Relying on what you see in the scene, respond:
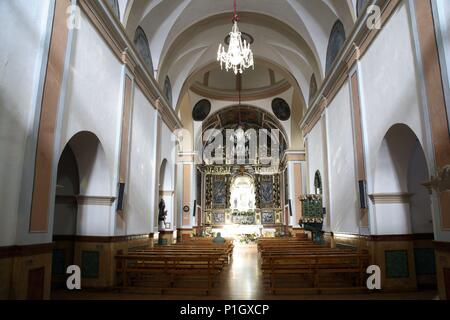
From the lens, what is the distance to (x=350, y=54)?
825 cm

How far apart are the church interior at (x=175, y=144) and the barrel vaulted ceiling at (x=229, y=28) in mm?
59

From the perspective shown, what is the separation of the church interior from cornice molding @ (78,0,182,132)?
45 millimetres

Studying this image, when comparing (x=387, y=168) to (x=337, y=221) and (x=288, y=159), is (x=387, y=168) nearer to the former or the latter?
(x=337, y=221)

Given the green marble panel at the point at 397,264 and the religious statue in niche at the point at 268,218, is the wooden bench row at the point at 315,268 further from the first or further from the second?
the religious statue in niche at the point at 268,218

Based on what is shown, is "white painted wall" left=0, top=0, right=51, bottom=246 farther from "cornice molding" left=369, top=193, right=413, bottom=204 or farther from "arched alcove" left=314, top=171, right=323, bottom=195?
"arched alcove" left=314, top=171, right=323, bottom=195

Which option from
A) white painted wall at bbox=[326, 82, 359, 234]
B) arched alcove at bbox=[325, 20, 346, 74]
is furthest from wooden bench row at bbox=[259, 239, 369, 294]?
arched alcove at bbox=[325, 20, 346, 74]

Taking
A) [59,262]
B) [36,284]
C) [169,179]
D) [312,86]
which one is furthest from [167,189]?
[36,284]

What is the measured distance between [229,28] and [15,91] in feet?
32.6

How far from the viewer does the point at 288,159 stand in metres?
18.9

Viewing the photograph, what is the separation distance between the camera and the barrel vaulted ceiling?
383 inches

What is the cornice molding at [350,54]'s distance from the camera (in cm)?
647

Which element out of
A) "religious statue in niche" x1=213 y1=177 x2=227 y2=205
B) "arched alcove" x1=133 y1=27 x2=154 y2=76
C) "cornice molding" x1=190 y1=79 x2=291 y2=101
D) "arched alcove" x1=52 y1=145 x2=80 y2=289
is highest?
"cornice molding" x1=190 y1=79 x2=291 y2=101

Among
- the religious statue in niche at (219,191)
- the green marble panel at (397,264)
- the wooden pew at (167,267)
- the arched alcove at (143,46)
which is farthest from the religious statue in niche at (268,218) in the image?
the green marble panel at (397,264)
